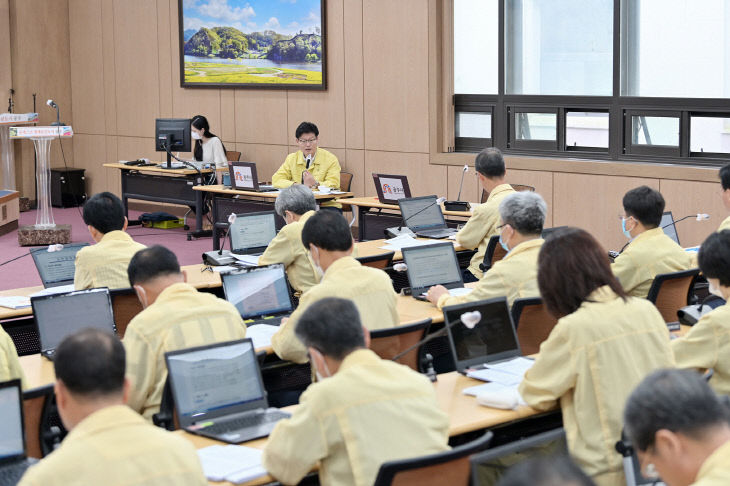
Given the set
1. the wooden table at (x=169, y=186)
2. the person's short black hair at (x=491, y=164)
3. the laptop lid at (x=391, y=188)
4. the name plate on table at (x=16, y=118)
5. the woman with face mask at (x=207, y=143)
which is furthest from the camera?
the name plate on table at (x=16, y=118)

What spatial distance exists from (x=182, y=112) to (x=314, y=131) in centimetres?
399

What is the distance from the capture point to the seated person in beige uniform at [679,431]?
188 cm

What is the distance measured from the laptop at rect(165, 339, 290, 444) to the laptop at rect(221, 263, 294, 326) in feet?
4.75

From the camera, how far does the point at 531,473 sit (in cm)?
126

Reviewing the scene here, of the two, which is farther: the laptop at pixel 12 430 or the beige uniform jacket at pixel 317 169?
the beige uniform jacket at pixel 317 169

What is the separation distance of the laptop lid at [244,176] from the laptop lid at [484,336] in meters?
6.00

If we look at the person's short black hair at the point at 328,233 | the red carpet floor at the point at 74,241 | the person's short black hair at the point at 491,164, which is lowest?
the red carpet floor at the point at 74,241

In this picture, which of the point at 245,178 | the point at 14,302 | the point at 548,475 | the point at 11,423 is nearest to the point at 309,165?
the point at 245,178

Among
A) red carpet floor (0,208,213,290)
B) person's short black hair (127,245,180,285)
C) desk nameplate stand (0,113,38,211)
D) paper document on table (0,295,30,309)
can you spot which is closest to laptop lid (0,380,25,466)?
person's short black hair (127,245,180,285)

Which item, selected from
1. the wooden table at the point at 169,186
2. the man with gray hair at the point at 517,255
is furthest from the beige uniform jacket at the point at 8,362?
the wooden table at the point at 169,186

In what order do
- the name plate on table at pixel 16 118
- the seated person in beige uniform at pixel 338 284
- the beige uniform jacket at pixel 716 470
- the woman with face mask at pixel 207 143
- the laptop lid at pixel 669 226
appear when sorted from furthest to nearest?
1. the name plate on table at pixel 16 118
2. the woman with face mask at pixel 207 143
3. the laptop lid at pixel 669 226
4. the seated person in beige uniform at pixel 338 284
5. the beige uniform jacket at pixel 716 470

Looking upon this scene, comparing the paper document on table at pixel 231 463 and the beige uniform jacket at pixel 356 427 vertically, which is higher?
the beige uniform jacket at pixel 356 427

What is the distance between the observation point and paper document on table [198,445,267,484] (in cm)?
282

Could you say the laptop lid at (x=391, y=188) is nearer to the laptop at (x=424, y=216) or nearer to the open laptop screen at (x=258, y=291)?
the laptop at (x=424, y=216)
